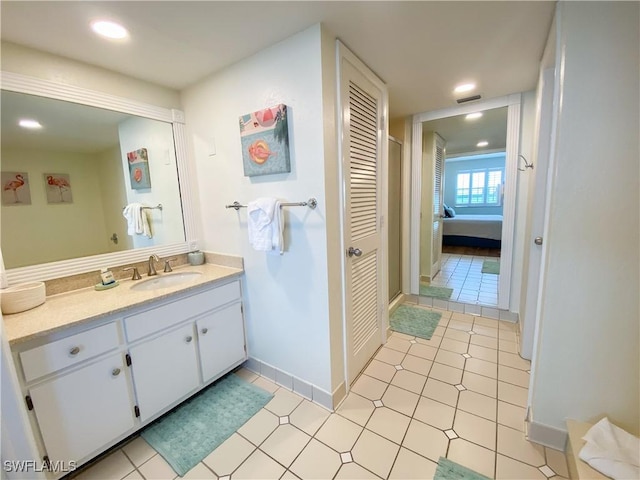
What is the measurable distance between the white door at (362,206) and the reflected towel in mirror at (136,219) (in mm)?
1466

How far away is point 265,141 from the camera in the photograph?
1.62m

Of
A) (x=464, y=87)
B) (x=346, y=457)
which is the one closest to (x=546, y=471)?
(x=346, y=457)

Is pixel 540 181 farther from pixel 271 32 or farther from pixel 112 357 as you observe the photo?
pixel 112 357

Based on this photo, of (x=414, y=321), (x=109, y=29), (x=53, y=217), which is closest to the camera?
(x=109, y=29)

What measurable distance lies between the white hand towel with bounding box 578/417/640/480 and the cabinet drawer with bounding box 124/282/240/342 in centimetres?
200

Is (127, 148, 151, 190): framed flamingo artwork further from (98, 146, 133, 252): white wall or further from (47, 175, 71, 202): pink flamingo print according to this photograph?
(47, 175, 71, 202): pink flamingo print

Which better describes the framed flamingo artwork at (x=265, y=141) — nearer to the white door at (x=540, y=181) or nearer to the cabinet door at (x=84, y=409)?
the cabinet door at (x=84, y=409)

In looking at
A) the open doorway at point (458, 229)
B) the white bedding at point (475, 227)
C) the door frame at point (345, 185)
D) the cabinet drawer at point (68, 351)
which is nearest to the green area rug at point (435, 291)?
the open doorway at point (458, 229)

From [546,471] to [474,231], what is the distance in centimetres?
476

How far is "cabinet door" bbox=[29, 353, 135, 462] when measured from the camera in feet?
3.87

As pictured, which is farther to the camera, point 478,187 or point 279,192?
point 478,187

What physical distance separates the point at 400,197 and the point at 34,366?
3043 mm

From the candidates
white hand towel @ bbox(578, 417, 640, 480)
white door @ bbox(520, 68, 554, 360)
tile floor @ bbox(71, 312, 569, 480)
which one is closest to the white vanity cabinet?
tile floor @ bbox(71, 312, 569, 480)

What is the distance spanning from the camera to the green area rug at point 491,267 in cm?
399
